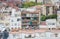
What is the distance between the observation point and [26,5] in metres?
1.29

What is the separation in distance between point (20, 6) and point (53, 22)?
0.34 m

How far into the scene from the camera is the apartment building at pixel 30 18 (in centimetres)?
129

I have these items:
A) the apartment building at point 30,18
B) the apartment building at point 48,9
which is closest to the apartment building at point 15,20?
the apartment building at point 30,18

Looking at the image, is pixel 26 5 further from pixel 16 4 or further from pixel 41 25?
pixel 41 25

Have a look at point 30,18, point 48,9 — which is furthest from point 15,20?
point 48,9

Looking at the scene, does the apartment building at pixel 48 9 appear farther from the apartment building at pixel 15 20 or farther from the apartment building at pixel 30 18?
the apartment building at pixel 15 20

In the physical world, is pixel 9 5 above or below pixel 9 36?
above

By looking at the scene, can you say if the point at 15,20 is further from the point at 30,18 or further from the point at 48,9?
the point at 48,9

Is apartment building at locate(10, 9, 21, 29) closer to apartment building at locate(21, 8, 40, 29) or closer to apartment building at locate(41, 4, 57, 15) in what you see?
apartment building at locate(21, 8, 40, 29)

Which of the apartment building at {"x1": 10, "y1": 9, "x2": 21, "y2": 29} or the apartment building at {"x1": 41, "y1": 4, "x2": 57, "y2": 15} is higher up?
the apartment building at {"x1": 41, "y1": 4, "x2": 57, "y2": 15}

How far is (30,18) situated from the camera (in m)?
1.29

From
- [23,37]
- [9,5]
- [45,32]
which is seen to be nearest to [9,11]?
[9,5]

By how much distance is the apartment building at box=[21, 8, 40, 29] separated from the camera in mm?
1288

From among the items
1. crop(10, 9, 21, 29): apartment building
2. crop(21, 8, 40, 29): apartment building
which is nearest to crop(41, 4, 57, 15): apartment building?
crop(21, 8, 40, 29): apartment building
